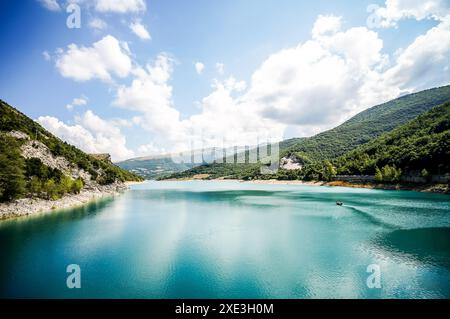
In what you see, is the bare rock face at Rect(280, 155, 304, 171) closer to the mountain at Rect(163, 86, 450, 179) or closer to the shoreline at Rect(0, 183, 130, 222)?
the mountain at Rect(163, 86, 450, 179)

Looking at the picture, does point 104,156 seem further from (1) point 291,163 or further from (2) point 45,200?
(2) point 45,200

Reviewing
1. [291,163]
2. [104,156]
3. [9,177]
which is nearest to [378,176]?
[291,163]

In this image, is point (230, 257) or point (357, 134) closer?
point (230, 257)

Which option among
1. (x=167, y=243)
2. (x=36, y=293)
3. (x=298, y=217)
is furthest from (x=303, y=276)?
(x=298, y=217)

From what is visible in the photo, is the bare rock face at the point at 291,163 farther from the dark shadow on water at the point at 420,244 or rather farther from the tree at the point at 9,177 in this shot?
the tree at the point at 9,177
